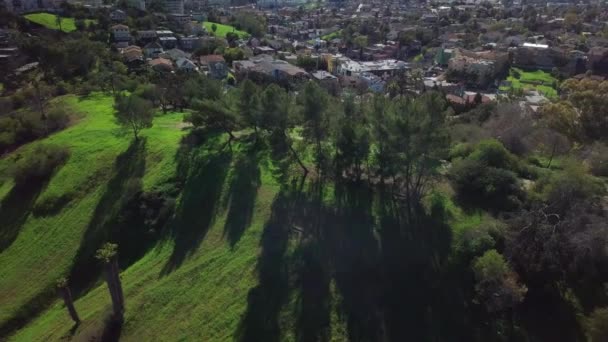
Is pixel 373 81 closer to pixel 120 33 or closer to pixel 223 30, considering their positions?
pixel 120 33

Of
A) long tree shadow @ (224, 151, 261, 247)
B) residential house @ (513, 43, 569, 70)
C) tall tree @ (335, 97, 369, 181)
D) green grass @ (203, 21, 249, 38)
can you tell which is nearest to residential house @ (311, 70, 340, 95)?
long tree shadow @ (224, 151, 261, 247)

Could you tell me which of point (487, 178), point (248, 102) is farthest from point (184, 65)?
point (487, 178)

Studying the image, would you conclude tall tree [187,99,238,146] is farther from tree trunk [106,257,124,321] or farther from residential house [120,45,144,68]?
residential house [120,45,144,68]

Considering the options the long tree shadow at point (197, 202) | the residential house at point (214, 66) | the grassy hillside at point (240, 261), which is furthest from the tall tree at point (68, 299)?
the residential house at point (214, 66)

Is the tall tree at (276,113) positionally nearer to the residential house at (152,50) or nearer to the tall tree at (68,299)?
the tall tree at (68,299)

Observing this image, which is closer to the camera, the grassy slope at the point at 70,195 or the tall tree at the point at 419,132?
the tall tree at the point at 419,132

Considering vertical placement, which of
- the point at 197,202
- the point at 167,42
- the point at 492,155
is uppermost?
the point at 492,155
